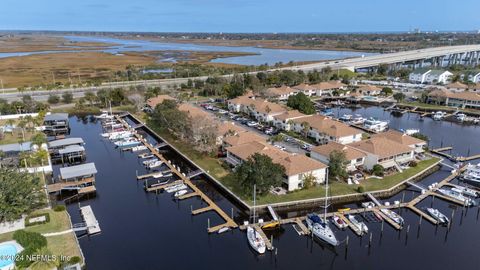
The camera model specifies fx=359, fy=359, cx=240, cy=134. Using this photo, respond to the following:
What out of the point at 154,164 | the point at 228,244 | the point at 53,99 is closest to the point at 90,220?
the point at 228,244

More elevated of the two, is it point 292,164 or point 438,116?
point 292,164

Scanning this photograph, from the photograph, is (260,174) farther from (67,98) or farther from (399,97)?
(67,98)

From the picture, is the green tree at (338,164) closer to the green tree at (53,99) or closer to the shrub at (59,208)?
the shrub at (59,208)

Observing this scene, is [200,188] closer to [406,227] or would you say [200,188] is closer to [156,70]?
[406,227]

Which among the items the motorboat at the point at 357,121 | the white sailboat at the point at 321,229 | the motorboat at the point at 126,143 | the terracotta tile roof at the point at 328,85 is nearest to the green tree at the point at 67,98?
the motorboat at the point at 126,143

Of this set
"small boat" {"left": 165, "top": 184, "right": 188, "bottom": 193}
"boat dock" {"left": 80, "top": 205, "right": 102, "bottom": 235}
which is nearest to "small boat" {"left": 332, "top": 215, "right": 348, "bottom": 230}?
"small boat" {"left": 165, "top": 184, "right": 188, "bottom": 193}

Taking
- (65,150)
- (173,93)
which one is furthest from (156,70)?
(65,150)
